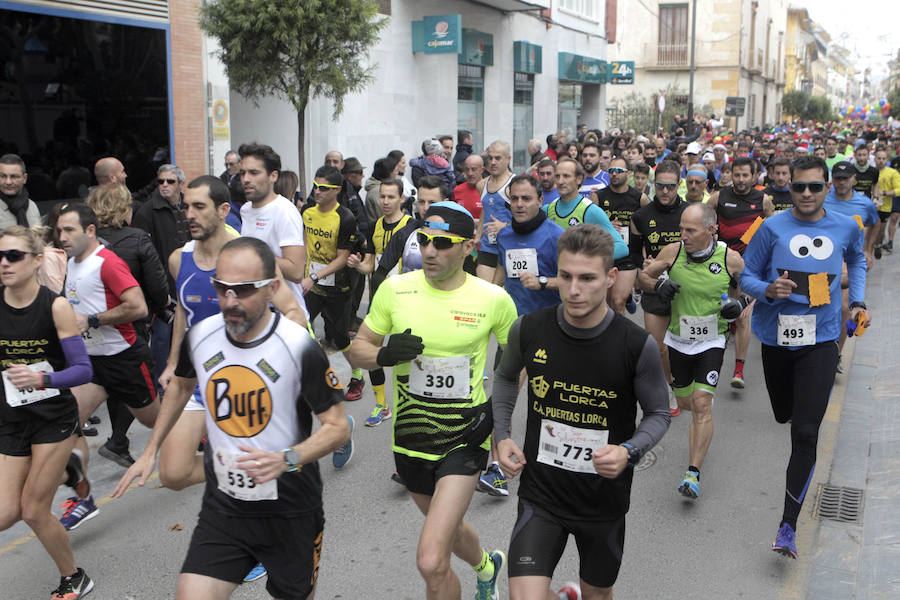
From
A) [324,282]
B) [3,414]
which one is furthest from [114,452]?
[324,282]

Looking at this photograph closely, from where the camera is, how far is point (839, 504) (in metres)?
5.68

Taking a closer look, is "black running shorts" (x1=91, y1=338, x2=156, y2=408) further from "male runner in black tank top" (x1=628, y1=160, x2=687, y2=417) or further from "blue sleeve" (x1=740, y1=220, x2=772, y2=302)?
"male runner in black tank top" (x1=628, y1=160, x2=687, y2=417)

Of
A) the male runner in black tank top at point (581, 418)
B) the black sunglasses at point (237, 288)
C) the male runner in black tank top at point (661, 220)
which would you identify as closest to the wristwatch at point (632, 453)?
the male runner in black tank top at point (581, 418)

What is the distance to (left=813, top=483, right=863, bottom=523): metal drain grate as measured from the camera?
5488 mm

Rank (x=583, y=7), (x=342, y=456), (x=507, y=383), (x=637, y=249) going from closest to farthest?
1. (x=507, y=383)
2. (x=342, y=456)
3. (x=637, y=249)
4. (x=583, y=7)

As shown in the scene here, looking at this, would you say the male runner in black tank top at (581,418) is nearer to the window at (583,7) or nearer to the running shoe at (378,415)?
the running shoe at (378,415)

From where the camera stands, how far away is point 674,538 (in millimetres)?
5133

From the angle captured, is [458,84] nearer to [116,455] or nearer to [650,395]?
[116,455]

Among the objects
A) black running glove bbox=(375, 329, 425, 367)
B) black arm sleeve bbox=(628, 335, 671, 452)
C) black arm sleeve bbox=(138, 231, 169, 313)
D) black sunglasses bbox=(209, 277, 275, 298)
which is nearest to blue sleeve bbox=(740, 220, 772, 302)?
black arm sleeve bbox=(628, 335, 671, 452)

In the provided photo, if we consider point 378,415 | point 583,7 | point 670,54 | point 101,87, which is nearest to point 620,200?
point 378,415

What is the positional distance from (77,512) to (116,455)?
93 cm

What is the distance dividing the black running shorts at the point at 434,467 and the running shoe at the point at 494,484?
1.74m

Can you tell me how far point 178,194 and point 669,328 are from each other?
4.89m

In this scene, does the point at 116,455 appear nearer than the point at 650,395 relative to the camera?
No
